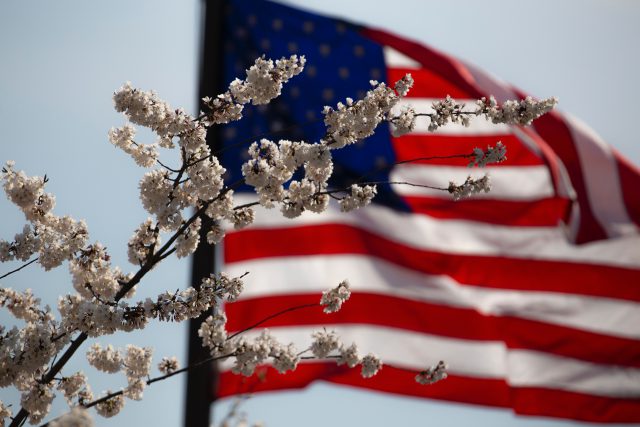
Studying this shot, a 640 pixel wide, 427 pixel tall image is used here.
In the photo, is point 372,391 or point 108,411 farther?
point 372,391

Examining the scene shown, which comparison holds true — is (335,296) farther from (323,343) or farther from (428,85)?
(428,85)

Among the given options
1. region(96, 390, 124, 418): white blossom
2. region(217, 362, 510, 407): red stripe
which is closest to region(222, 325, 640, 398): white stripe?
region(217, 362, 510, 407): red stripe

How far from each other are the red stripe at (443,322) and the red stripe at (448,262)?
0.37 metres

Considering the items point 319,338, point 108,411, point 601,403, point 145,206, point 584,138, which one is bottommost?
point 108,411

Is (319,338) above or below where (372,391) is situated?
below

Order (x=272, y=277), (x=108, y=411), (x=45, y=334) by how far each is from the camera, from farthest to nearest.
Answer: (x=272, y=277) < (x=108, y=411) < (x=45, y=334)

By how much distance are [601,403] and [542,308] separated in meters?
1.19

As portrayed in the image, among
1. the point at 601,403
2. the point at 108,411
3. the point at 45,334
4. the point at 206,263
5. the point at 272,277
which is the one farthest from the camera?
the point at 601,403

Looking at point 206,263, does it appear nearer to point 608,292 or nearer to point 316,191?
point 316,191

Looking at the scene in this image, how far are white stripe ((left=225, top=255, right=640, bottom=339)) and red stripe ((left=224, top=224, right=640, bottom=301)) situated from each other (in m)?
0.07

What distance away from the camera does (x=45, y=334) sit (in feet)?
12.4

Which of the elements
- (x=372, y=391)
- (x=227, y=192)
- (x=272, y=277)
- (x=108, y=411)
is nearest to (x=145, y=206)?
(x=227, y=192)

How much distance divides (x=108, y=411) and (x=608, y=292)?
19.8ft

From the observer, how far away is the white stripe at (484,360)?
824 cm
